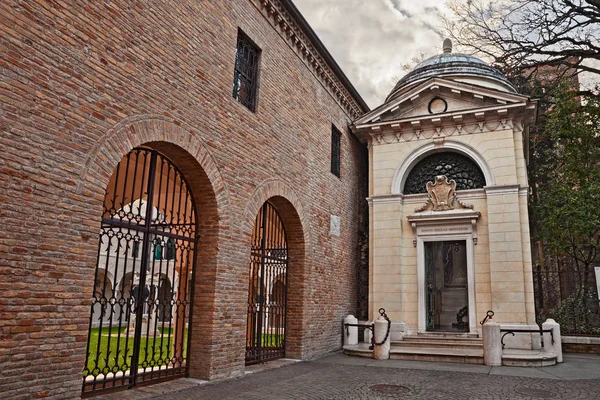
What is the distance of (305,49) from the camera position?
37.1 ft

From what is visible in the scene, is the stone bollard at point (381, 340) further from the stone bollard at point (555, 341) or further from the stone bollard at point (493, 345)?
the stone bollard at point (555, 341)

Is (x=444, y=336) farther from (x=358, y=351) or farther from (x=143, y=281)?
(x=143, y=281)

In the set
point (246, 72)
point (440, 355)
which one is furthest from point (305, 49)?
point (440, 355)

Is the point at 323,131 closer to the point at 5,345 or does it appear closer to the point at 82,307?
the point at 82,307

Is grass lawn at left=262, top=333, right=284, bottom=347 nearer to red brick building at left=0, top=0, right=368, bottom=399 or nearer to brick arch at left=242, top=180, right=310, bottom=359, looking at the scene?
red brick building at left=0, top=0, right=368, bottom=399

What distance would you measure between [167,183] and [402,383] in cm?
531

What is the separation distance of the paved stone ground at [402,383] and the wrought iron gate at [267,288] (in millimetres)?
760

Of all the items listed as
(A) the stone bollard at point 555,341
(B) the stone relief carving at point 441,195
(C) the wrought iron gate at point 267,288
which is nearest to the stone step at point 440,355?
(A) the stone bollard at point 555,341

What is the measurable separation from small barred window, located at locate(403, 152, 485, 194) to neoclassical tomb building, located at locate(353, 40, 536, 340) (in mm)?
30

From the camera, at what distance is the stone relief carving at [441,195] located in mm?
13430

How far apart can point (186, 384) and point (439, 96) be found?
440 inches

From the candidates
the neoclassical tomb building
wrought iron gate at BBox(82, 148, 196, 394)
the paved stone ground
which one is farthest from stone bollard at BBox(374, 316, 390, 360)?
wrought iron gate at BBox(82, 148, 196, 394)

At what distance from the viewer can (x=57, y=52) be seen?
16.5 ft

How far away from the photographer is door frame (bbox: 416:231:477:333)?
1267 cm
